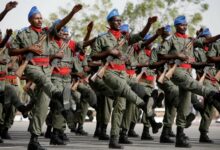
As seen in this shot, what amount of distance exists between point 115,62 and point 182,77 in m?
1.14

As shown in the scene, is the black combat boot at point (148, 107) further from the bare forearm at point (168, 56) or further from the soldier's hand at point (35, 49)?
the soldier's hand at point (35, 49)

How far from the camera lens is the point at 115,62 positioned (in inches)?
443

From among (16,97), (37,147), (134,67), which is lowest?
(37,147)

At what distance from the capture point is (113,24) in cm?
1137

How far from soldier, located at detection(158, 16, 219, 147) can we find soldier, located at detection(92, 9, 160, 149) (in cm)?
72

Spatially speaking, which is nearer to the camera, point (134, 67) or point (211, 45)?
point (211, 45)

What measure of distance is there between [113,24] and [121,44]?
14.3 inches

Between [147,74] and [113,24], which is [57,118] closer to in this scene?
[113,24]

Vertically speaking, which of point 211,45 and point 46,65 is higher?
point 211,45

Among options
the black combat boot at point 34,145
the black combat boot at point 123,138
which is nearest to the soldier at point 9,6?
the black combat boot at point 34,145

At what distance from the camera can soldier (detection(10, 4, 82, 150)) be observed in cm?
1005

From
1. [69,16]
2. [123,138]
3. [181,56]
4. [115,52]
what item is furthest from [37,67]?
[123,138]

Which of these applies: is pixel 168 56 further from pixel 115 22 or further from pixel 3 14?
pixel 3 14

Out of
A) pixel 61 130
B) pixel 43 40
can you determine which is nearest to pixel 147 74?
pixel 61 130
